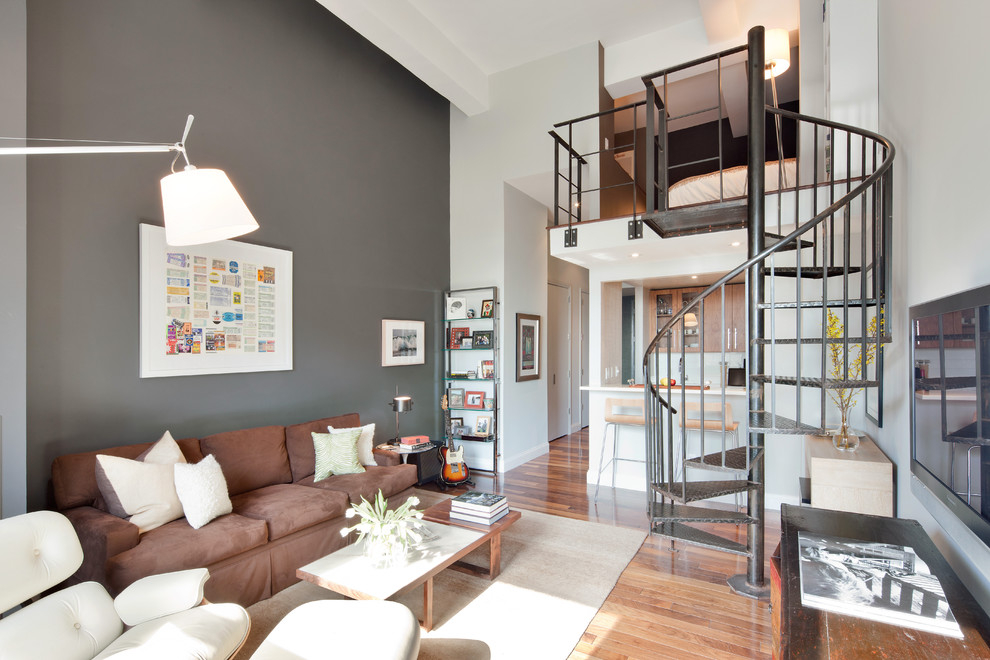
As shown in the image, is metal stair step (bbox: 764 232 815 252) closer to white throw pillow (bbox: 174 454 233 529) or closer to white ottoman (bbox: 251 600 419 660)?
white ottoman (bbox: 251 600 419 660)

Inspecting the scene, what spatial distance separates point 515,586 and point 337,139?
4090 mm

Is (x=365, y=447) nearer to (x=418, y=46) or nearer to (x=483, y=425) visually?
(x=483, y=425)

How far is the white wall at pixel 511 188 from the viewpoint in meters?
5.44

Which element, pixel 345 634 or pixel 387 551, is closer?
pixel 345 634

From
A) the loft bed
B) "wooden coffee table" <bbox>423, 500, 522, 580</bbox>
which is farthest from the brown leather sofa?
the loft bed

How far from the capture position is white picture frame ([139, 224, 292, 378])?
320 centimetres

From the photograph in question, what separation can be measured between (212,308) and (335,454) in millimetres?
1390

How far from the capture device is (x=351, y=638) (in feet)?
5.72

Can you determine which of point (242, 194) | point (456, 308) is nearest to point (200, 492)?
point (242, 194)

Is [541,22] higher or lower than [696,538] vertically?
higher

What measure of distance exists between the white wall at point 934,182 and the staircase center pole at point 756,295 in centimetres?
61

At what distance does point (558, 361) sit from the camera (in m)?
7.53

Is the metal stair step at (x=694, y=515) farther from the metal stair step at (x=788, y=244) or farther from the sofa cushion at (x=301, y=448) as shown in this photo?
the sofa cushion at (x=301, y=448)

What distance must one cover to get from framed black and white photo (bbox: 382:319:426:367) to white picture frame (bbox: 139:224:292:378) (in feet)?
3.86
